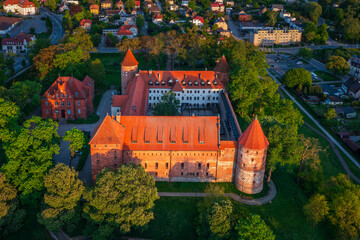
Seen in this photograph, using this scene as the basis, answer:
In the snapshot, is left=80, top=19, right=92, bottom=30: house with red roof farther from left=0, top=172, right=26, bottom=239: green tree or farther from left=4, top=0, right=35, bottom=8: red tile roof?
left=0, top=172, right=26, bottom=239: green tree

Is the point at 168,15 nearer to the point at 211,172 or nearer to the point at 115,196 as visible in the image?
the point at 211,172

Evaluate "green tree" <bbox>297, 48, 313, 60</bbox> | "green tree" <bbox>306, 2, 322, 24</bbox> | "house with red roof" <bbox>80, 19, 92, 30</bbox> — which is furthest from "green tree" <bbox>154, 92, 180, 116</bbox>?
"green tree" <bbox>306, 2, 322, 24</bbox>

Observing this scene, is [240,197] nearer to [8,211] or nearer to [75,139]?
[75,139]

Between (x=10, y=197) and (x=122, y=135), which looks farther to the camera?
(x=122, y=135)

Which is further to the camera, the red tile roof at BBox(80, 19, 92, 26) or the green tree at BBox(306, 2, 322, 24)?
the green tree at BBox(306, 2, 322, 24)

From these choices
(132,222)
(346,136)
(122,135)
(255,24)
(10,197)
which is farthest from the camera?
(255,24)

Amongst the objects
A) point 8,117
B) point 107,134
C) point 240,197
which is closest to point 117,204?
point 107,134

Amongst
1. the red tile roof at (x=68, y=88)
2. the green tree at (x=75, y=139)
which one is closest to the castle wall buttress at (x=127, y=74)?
the red tile roof at (x=68, y=88)

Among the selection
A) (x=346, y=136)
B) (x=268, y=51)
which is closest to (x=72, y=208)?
(x=346, y=136)
